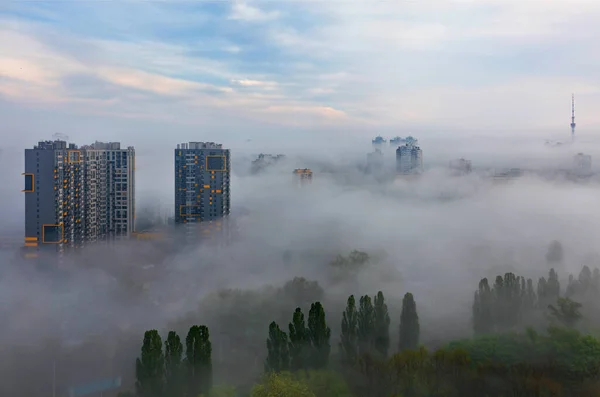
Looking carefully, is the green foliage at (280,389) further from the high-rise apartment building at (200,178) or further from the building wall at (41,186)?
the high-rise apartment building at (200,178)

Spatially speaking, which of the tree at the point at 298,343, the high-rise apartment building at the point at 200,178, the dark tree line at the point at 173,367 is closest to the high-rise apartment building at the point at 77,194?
the high-rise apartment building at the point at 200,178

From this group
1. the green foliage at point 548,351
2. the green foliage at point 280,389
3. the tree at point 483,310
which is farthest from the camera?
the tree at point 483,310

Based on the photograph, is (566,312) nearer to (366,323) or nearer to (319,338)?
(366,323)

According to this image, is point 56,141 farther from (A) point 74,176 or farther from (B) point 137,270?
(B) point 137,270

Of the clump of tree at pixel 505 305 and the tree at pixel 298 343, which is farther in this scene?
the clump of tree at pixel 505 305

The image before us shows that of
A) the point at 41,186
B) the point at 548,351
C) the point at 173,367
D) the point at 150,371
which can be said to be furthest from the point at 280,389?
the point at 41,186

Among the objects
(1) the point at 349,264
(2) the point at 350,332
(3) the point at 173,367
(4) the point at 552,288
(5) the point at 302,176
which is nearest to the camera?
(3) the point at 173,367

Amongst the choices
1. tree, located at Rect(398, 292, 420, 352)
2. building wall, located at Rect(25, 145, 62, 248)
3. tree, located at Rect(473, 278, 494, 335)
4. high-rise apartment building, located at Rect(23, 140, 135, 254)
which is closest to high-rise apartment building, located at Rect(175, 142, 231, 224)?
high-rise apartment building, located at Rect(23, 140, 135, 254)

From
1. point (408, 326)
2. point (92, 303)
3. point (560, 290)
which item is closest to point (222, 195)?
point (92, 303)
